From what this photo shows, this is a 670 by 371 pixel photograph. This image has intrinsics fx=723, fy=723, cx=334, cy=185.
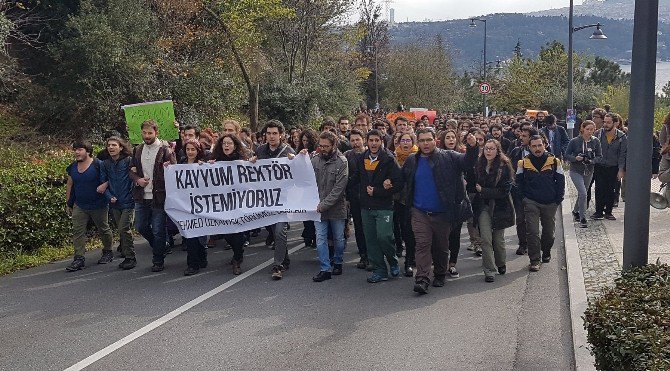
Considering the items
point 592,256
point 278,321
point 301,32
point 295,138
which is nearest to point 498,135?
point 295,138

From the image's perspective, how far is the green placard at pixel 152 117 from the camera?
10875 millimetres

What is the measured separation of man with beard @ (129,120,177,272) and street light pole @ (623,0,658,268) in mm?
5789

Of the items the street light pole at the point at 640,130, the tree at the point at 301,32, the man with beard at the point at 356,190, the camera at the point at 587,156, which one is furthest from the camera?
the tree at the point at 301,32

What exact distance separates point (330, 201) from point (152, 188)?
238cm

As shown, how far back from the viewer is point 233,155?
31.3ft

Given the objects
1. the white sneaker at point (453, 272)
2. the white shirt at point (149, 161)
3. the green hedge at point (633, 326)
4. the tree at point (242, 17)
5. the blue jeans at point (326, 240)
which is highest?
the tree at point (242, 17)

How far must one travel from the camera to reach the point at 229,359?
19.8 ft

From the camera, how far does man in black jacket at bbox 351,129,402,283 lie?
8500mm

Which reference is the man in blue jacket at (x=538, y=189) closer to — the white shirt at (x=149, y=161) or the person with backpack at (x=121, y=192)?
the white shirt at (x=149, y=161)

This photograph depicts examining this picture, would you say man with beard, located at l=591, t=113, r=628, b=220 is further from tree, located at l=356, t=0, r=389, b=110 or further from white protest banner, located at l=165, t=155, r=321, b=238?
tree, located at l=356, t=0, r=389, b=110

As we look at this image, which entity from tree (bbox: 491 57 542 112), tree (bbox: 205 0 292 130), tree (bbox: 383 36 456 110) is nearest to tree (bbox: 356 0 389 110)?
tree (bbox: 383 36 456 110)

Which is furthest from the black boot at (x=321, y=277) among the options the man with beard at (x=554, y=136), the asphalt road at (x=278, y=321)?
the man with beard at (x=554, y=136)

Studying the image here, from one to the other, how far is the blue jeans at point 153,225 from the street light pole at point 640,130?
578 centimetres

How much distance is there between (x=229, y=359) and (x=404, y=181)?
11.1 ft
